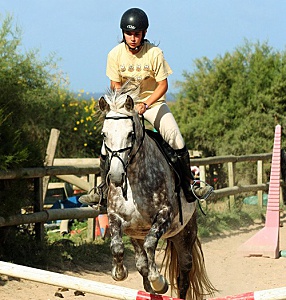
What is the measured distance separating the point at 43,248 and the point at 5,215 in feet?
2.89

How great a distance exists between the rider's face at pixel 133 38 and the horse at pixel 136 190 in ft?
1.77

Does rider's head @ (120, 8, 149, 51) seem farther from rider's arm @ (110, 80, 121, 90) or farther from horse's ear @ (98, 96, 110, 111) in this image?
horse's ear @ (98, 96, 110, 111)

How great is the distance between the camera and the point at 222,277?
30.2 ft

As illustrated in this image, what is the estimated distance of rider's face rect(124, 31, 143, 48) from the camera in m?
6.28

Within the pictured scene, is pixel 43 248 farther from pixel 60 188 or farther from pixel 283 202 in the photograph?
pixel 283 202

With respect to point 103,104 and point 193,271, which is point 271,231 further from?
point 103,104

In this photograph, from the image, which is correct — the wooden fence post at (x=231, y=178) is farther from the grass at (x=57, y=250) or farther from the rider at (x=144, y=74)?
the rider at (x=144, y=74)

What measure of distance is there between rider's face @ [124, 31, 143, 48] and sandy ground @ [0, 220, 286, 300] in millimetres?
2766

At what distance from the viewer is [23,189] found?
8.28 meters

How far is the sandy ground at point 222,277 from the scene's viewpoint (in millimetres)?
7535

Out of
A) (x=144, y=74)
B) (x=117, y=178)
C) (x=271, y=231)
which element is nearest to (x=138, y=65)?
(x=144, y=74)

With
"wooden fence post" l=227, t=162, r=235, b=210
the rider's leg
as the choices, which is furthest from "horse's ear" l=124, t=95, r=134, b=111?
"wooden fence post" l=227, t=162, r=235, b=210

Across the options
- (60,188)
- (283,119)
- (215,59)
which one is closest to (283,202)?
(283,119)

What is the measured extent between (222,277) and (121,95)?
4.19 meters
